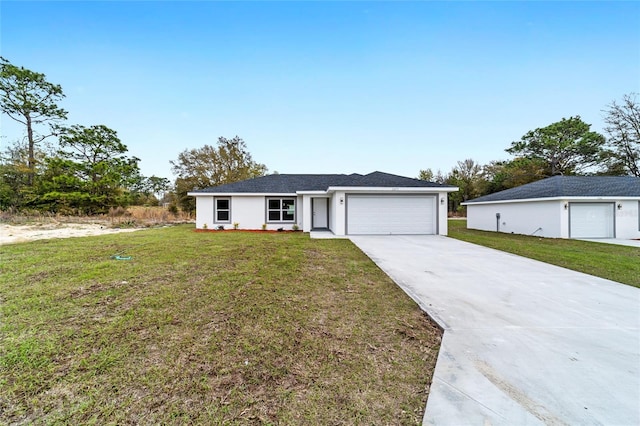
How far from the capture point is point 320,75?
48.4ft

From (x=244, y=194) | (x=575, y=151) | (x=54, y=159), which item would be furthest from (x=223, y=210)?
(x=575, y=151)

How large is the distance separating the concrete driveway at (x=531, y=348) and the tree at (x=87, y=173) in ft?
83.6

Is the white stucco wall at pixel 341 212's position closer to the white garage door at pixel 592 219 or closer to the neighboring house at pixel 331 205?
the neighboring house at pixel 331 205

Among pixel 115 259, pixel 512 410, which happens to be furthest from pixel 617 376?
pixel 115 259

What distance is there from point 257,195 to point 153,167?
20.8m

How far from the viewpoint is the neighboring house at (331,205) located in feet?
40.5

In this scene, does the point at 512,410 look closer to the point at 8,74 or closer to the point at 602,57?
the point at 602,57

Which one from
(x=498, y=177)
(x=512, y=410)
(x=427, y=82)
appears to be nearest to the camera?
(x=512, y=410)

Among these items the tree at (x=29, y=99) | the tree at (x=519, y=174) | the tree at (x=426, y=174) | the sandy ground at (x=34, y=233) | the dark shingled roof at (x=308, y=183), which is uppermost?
the tree at (x=29, y=99)

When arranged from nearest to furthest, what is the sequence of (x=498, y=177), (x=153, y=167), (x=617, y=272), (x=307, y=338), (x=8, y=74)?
(x=307, y=338) < (x=617, y=272) < (x=8, y=74) < (x=153, y=167) < (x=498, y=177)

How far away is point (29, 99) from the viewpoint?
Result: 19.6 metres

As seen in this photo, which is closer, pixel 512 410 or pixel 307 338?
pixel 512 410

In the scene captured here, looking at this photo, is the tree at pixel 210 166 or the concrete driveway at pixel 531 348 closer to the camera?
the concrete driveway at pixel 531 348

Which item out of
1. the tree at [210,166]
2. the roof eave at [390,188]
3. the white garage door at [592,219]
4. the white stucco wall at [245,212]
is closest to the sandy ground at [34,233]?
the white stucco wall at [245,212]
